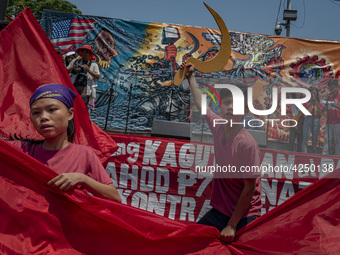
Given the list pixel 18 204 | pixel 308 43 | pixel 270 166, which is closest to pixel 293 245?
pixel 18 204

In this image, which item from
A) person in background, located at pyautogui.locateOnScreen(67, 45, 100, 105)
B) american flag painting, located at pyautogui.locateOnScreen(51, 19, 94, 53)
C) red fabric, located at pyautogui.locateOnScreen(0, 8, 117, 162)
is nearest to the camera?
red fabric, located at pyautogui.locateOnScreen(0, 8, 117, 162)

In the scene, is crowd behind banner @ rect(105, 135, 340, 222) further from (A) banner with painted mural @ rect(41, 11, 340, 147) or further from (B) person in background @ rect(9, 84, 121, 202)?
(A) banner with painted mural @ rect(41, 11, 340, 147)

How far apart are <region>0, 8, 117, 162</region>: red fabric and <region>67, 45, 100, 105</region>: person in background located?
11.7 ft

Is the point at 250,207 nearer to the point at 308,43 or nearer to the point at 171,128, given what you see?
the point at 171,128

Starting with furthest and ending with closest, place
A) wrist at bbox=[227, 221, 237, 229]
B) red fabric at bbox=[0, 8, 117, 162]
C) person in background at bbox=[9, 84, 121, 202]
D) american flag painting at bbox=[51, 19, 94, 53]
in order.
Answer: american flag painting at bbox=[51, 19, 94, 53] → red fabric at bbox=[0, 8, 117, 162] → wrist at bbox=[227, 221, 237, 229] → person in background at bbox=[9, 84, 121, 202]

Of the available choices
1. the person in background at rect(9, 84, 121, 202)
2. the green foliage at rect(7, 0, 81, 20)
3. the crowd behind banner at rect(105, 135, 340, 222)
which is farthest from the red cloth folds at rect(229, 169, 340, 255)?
the green foliage at rect(7, 0, 81, 20)

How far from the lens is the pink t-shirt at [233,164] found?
6.39 ft

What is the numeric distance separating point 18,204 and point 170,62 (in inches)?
283

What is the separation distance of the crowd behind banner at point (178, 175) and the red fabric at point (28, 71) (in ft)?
4.80

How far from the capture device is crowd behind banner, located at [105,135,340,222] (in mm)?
3615

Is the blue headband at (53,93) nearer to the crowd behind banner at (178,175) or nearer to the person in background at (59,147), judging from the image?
the person in background at (59,147)

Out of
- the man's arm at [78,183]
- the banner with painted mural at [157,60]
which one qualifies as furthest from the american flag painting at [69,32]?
the man's arm at [78,183]

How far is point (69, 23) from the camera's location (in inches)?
312

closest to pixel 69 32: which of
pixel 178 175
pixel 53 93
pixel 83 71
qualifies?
pixel 83 71
